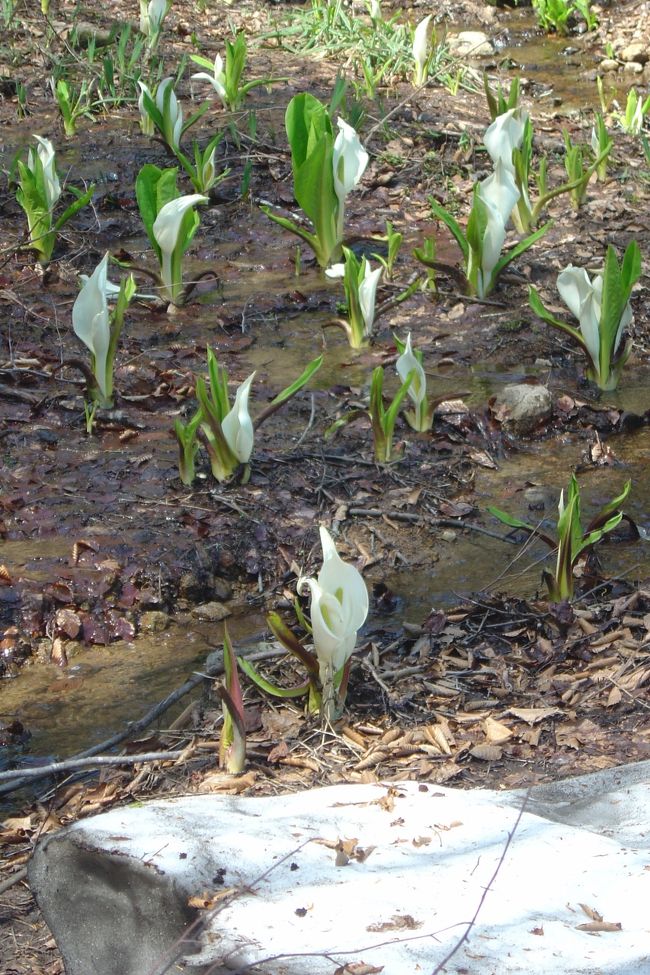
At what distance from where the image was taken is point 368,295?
11.8ft

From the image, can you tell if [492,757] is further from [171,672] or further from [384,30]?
[384,30]

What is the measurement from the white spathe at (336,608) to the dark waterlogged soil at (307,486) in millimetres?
183

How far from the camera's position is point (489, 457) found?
→ 10.6 feet

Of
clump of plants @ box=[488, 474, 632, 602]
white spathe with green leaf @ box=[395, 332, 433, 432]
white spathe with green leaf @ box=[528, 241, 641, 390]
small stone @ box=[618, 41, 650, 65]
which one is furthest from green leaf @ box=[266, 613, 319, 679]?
small stone @ box=[618, 41, 650, 65]

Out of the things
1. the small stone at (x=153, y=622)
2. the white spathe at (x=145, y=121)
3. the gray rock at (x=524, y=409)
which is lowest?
the small stone at (x=153, y=622)

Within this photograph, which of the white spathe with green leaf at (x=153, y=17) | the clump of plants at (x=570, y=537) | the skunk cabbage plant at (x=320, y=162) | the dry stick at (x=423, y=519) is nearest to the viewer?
the clump of plants at (x=570, y=537)

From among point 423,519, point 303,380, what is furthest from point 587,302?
point 303,380

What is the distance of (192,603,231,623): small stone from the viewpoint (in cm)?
264

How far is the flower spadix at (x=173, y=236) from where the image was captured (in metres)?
3.56

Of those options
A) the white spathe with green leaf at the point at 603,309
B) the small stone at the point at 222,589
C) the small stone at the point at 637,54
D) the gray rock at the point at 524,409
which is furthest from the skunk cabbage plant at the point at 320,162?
the small stone at the point at 637,54

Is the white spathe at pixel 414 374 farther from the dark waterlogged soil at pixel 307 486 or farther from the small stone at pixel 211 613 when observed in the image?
the small stone at pixel 211 613

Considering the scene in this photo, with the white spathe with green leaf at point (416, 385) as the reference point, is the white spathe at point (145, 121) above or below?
above

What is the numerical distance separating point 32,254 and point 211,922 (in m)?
3.34

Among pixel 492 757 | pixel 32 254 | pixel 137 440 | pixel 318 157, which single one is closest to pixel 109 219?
pixel 32 254
